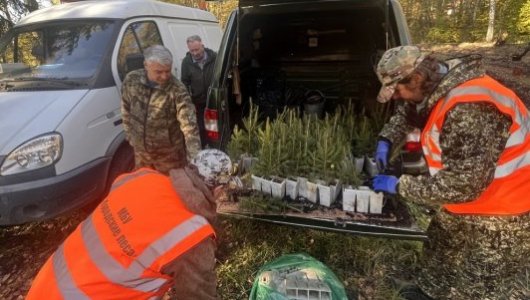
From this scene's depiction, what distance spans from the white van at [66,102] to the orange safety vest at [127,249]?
1.58 metres

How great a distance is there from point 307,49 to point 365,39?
76 cm

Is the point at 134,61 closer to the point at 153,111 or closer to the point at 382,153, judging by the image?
the point at 153,111

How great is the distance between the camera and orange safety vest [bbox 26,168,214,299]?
4.82 feet

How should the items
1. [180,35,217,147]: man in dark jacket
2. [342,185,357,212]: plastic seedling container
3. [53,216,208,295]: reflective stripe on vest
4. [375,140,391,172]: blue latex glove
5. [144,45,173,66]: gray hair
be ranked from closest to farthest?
[53,216,208,295]: reflective stripe on vest → [342,185,357,212]: plastic seedling container → [375,140,391,172]: blue latex glove → [144,45,173,66]: gray hair → [180,35,217,147]: man in dark jacket

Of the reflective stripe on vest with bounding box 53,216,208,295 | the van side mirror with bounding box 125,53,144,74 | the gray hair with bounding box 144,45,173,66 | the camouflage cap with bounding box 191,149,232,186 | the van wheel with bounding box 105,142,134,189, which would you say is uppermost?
the gray hair with bounding box 144,45,173,66

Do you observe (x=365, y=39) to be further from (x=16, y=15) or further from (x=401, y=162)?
(x=16, y=15)

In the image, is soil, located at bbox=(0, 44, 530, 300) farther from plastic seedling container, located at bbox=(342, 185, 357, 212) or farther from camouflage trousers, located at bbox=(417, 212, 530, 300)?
camouflage trousers, located at bbox=(417, 212, 530, 300)

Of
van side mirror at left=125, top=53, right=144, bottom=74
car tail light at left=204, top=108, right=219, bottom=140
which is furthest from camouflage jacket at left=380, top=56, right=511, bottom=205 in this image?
van side mirror at left=125, top=53, right=144, bottom=74

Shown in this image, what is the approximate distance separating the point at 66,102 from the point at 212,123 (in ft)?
4.15

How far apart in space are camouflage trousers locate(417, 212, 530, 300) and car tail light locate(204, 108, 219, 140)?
1.94 m

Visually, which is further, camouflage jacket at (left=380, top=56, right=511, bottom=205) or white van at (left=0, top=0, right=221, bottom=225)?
white van at (left=0, top=0, right=221, bottom=225)

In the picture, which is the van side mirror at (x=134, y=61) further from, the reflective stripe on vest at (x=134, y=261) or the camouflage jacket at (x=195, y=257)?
the reflective stripe on vest at (x=134, y=261)

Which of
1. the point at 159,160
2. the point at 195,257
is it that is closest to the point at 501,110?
the point at 195,257

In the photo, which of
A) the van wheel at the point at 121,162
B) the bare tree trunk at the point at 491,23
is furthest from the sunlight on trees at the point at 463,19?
the van wheel at the point at 121,162
